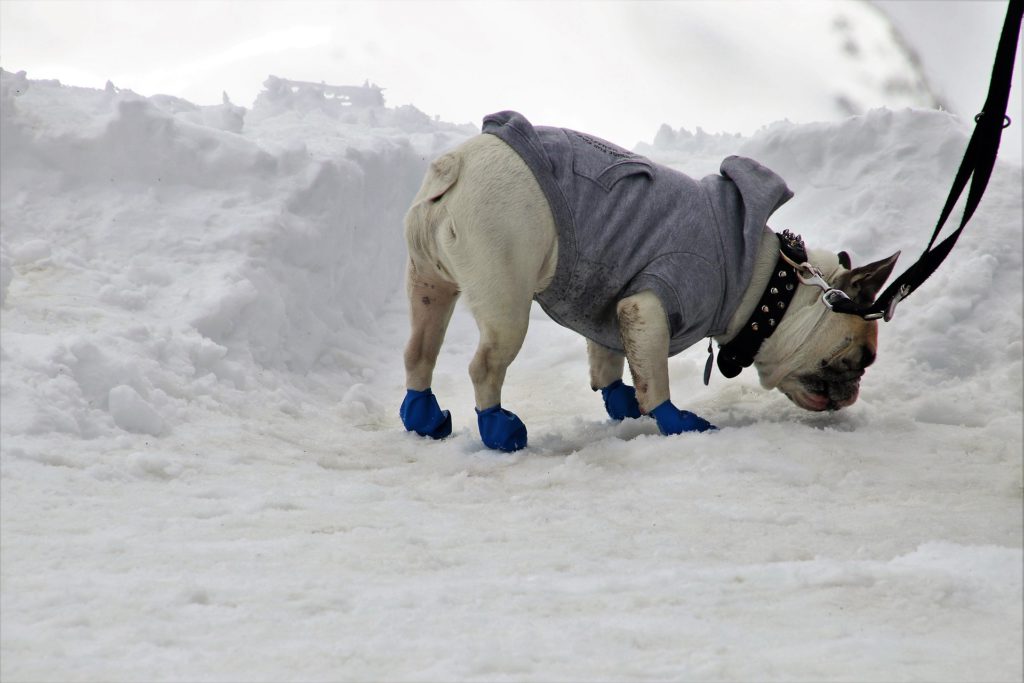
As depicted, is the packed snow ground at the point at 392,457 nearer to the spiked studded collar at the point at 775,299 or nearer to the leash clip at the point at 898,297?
the spiked studded collar at the point at 775,299

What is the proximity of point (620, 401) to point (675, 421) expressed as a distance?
0.70m

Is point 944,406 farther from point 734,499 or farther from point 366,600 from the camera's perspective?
point 366,600

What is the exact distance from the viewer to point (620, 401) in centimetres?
439

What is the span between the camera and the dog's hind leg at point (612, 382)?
4383 mm

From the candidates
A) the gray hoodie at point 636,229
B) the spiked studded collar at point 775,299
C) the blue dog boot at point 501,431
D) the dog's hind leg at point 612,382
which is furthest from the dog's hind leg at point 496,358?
the spiked studded collar at point 775,299

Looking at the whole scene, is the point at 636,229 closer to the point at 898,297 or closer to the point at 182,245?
the point at 898,297

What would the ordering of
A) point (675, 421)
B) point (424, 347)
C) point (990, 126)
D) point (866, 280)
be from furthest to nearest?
point (424, 347)
point (866, 280)
point (675, 421)
point (990, 126)

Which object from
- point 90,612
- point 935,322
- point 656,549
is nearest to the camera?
point 90,612

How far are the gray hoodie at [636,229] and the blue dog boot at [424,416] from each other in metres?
0.63

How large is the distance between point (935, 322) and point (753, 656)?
10.6 ft

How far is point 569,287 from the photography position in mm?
3898

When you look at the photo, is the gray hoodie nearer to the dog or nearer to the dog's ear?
the dog

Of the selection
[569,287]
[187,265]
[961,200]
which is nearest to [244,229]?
[187,265]

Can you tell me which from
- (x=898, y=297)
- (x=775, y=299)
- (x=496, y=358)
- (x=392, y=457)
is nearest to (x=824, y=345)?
(x=775, y=299)
